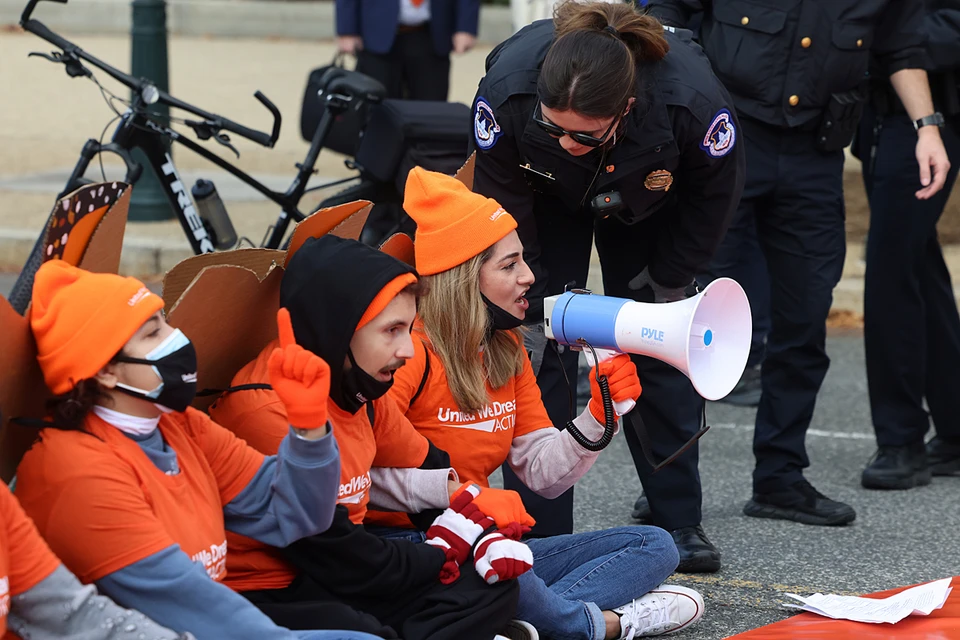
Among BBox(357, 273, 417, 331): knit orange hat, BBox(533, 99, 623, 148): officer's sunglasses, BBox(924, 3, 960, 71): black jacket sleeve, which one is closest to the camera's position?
BBox(357, 273, 417, 331): knit orange hat

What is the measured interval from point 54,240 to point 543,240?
1753 millimetres

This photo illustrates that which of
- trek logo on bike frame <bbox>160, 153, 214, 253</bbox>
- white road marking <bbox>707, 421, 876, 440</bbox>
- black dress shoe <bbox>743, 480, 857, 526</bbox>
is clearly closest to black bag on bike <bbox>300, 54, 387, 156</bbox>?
trek logo on bike frame <bbox>160, 153, 214, 253</bbox>

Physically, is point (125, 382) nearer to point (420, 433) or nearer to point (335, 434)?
point (335, 434)

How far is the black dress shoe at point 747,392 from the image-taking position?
6.16 metres

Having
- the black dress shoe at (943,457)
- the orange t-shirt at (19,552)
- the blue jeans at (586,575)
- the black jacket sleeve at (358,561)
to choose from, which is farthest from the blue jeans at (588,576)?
the black dress shoe at (943,457)

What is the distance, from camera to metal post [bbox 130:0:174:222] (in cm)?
873

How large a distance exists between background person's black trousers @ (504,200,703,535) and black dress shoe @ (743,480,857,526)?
1.69ft

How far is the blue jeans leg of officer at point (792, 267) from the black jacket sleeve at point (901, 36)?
0.40 metres

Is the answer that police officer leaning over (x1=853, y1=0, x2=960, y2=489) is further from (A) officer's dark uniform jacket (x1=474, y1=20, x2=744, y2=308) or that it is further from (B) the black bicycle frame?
(B) the black bicycle frame

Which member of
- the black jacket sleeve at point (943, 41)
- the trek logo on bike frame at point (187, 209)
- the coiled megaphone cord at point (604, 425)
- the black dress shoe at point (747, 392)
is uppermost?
the black jacket sleeve at point (943, 41)

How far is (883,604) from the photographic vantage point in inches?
143

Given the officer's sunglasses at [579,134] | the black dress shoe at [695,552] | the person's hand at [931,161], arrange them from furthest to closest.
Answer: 1. the person's hand at [931,161]
2. the black dress shoe at [695,552]
3. the officer's sunglasses at [579,134]

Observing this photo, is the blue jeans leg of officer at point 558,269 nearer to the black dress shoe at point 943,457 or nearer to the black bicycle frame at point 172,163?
the black dress shoe at point 943,457

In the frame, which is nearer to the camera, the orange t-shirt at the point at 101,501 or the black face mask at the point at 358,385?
the orange t-shirt at the point at 101,501
